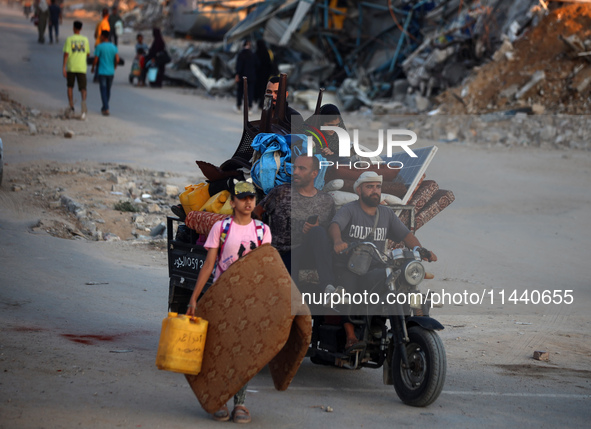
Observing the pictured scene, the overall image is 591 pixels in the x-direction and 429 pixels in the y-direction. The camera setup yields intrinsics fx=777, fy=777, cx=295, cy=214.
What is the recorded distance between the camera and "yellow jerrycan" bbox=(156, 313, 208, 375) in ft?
15.6

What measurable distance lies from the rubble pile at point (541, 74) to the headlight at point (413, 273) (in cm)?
Answer: 1576

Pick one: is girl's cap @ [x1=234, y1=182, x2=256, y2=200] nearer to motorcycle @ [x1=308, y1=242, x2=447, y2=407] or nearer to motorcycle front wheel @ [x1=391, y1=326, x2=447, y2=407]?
motorcycle @ [x1=308, y1=242, x2=447, y2=407]

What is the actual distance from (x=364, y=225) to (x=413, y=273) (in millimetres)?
673

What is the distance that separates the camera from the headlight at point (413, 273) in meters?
5.60

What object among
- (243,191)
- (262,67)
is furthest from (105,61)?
(243,191)

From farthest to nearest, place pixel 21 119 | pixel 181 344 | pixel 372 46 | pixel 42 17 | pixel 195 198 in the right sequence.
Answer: pixel 42 17 < pixel 372 46 < pixel 21 119 < pixel 195 198 < pixel 181 344

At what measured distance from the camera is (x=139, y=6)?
4638 cm

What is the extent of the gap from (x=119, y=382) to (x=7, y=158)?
10.7m

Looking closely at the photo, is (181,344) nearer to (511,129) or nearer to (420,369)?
(420,369)

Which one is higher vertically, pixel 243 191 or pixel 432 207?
pixel 243 191

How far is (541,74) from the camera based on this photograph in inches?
826

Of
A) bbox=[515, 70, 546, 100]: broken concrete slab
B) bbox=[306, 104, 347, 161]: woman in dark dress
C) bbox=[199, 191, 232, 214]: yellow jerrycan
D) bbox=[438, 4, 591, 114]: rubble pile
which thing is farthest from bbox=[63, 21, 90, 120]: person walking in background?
bbox=[199, 191, 232, 214]: yellow jerrycan

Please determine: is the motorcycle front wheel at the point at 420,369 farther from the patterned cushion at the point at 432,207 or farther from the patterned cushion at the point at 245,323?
the patterned cushion at the point at 432,207

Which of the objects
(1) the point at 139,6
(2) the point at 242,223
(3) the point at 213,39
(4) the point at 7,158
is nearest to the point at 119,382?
(2) the point at 242,223
